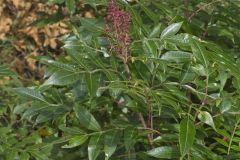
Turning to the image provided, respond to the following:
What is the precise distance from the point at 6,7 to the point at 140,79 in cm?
408

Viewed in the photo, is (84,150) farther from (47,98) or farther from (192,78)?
(192,78)

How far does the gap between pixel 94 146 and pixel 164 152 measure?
0.21 m

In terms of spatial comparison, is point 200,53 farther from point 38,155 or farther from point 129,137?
point 38,155

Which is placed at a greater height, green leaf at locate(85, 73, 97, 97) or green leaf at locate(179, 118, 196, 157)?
green leaf at locate(85, 73, 97, 97)

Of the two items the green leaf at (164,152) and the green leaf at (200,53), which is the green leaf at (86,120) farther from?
the green leaf at (200,53)

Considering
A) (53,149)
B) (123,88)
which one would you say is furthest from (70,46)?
(53,149)

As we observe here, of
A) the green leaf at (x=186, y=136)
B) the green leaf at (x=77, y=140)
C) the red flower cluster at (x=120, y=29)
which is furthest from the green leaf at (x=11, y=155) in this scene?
the green leaf at (x=186, y=136)

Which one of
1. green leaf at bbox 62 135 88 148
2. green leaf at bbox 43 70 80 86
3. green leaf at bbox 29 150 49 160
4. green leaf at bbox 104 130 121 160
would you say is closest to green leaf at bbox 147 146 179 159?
green leaf at bbox 104 130 121 160

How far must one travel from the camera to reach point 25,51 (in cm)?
538

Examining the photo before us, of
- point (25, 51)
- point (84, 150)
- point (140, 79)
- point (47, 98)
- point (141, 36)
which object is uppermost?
point (141, 36)

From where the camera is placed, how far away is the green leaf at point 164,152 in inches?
59.9

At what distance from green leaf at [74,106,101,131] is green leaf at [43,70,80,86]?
147mm

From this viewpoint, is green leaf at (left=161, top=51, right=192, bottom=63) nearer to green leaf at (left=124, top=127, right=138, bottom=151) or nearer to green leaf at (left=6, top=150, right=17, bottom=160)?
green leaf at (left=124, top=127, right=138, bottom=151)

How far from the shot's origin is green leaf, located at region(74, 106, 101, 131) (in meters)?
1.62
